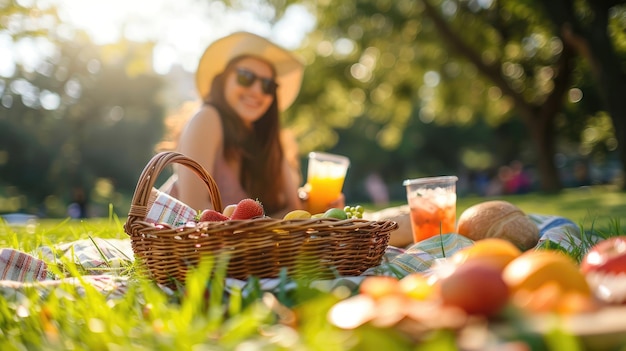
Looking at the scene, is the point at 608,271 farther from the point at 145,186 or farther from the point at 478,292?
the point at 145,186

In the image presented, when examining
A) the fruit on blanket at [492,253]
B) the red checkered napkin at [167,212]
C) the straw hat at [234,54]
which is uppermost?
the straw hat at [234,54]

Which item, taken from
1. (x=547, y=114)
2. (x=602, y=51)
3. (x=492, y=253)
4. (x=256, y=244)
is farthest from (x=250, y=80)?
(x=547, y=114)

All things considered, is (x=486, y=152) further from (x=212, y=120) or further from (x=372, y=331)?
(x=372, y=331)

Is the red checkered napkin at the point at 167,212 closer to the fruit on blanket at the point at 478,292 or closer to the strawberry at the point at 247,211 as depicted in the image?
the strawberry at the point at 247,211

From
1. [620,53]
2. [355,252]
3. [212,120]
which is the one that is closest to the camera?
[355,252]

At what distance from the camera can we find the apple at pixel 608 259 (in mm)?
1310

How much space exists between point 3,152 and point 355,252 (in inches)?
1130

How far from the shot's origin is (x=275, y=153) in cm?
412

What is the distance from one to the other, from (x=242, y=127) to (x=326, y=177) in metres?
0.66

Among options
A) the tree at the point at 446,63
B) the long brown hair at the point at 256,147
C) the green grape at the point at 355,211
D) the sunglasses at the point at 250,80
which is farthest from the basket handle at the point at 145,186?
the tree at the point at 446,63

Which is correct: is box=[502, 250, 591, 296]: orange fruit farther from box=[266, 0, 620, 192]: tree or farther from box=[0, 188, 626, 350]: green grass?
box=[266, 0, 620, 192]: tree

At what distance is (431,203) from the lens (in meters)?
2.99

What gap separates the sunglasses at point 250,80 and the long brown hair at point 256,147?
106mm

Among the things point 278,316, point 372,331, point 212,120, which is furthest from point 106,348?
point 212,120
